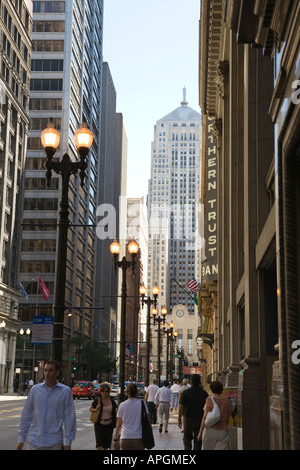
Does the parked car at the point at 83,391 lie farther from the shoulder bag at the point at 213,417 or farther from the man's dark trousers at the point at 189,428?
the shoulder bag at the point at 213,417

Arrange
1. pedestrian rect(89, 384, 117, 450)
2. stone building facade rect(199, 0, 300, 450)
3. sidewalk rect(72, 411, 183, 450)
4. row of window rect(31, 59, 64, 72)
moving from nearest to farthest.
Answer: stone building facade rect(199, 0, 300, 450)
pedestrian rect(89, 384, 117, 450)
sidewalk rect(72, 411, 183, 450)
row of window rect(31, 59, 64, 72)

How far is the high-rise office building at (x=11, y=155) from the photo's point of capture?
80.2m

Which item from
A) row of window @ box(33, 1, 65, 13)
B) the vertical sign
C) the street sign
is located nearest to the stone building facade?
the street sign

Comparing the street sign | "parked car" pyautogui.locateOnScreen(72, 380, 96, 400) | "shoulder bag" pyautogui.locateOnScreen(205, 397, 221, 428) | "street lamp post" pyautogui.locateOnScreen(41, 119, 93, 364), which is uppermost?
"street lamp post" pyautogui.locateOnScreen(41, 119, 93, 364)

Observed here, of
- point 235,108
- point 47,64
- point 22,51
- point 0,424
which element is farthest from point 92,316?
point 235,108

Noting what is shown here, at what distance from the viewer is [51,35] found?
10725 cm

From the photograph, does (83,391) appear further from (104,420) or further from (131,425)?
(131,425)

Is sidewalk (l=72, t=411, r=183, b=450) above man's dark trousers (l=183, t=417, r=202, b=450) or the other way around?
the other way around

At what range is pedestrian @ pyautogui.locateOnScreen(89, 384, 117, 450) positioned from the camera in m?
12.4

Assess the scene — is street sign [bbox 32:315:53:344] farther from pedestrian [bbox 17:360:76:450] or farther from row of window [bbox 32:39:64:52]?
row of window [bbox 32:39:64:52]

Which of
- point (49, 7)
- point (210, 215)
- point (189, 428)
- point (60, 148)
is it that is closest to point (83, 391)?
point (210, 215)

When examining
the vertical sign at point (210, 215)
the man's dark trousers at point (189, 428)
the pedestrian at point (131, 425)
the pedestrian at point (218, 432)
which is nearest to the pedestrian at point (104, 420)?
the pedestrian at point (131, 425)

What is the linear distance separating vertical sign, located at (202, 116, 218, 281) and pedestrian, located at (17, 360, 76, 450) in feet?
85.1

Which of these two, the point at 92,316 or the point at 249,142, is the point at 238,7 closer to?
the point at 249,142
